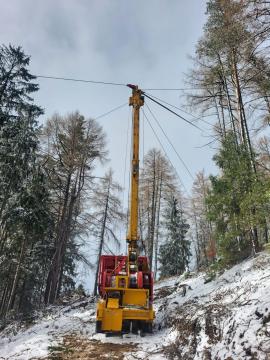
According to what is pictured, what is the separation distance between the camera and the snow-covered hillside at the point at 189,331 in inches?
217

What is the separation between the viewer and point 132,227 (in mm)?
10680

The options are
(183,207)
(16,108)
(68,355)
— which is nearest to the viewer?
(68,355)

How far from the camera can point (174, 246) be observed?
2858 cm

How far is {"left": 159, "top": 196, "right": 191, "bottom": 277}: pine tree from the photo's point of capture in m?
28.4

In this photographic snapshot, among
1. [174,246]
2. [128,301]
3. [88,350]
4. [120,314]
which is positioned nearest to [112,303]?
[120,314]

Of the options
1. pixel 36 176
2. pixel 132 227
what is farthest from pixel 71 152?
pixel 132 227

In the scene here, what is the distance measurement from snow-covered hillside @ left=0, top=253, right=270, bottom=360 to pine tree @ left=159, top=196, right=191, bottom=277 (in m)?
15.7

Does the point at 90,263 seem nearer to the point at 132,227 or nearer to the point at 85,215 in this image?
the point at 85,215

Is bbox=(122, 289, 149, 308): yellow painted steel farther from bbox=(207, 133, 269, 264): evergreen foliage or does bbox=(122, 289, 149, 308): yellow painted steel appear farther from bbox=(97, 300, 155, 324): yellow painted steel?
bbox=(207, 133, 269, 264): evergreen foliage

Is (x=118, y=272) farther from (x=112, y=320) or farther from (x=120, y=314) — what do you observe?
(x=112, y=320)

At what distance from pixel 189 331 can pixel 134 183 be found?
5349 millimetres

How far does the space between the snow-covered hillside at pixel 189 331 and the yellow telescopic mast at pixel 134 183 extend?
83.6 inches

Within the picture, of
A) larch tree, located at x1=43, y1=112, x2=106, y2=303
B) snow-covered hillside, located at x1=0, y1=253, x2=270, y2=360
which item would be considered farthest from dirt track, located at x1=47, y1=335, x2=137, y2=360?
larch tree, located at x1=43, y1=112, x2=106, y2=303

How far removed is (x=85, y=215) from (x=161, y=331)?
42.5 ft
